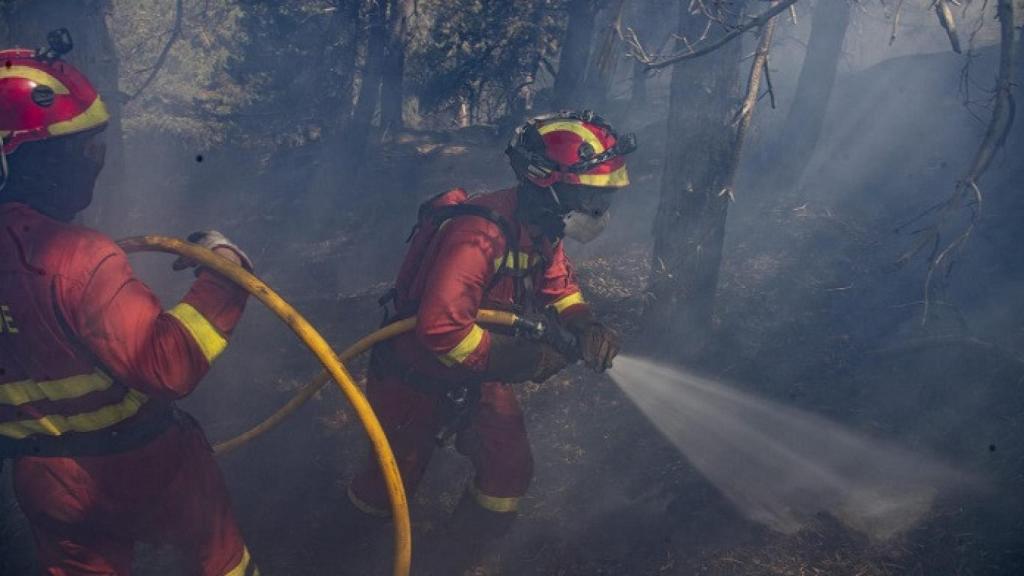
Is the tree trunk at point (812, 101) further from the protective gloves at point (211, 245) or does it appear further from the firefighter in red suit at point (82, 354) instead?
the firefighter in red suit at point (82, 354)

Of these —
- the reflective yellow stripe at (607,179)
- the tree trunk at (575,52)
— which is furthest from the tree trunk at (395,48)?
the reflective yellow stripe at (607,179)

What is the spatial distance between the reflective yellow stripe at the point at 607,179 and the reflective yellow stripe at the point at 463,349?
44.1 inches

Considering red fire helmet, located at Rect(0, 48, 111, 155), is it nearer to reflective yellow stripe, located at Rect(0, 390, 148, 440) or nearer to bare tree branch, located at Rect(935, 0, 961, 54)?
reflective yellow stripe, located at Rect(0, 390, 148, 440)

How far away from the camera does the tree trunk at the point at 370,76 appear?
1402 cm

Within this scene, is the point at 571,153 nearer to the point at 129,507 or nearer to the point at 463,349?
the point at 463,349

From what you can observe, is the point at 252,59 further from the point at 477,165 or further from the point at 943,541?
the point at 943,541

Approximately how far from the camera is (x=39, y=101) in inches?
110

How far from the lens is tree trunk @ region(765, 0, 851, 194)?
1145 cm

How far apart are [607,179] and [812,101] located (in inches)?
357

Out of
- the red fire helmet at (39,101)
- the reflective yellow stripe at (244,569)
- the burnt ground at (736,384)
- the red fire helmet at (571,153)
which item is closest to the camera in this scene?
the red fire helmet at (39,101)

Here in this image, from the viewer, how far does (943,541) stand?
4434mm

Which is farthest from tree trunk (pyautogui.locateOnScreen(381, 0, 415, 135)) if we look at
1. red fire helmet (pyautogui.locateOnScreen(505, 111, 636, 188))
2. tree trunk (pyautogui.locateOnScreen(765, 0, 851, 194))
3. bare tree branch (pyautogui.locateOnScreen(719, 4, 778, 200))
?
red fire helmet (pyautogui.locateOnScreen(505, 111, 636, 188))

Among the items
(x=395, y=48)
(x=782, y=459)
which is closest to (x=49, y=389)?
(x=782, y=459)

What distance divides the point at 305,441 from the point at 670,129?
4.49 metres
